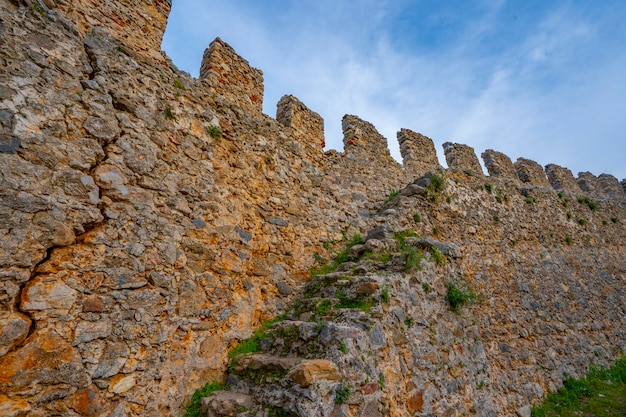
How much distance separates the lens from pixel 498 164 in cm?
1167

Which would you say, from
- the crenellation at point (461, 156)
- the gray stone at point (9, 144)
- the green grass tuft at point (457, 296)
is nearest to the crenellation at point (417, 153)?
the crenellation at point (461, 156)

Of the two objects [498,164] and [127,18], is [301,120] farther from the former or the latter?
[498,164]

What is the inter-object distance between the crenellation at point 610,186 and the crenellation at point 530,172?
4435 millimetres

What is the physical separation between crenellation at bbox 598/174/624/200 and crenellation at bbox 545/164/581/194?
82.7 inches

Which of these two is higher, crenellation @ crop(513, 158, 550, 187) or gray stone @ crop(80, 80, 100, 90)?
crenellation @ crop(513, 158, 550, 187)

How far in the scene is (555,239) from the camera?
10.2 metres

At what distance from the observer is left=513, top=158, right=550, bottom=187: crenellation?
12.2 m

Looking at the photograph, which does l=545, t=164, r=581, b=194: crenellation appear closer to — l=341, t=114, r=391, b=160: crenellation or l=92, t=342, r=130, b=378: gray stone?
l=341, t=114, r=391, b=160: crenellation

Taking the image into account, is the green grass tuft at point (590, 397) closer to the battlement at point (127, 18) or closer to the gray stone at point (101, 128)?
the gray stone at point (101, 128)

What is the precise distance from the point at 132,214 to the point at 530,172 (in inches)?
517

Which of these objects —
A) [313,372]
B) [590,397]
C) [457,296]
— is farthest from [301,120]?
[590,397]

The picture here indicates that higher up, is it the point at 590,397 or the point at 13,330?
the point at 13,330

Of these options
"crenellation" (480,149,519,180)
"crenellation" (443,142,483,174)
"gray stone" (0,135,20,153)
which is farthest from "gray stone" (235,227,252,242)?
"crenellation" (480,149,519,180)

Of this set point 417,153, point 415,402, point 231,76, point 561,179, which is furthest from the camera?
point 561,179
